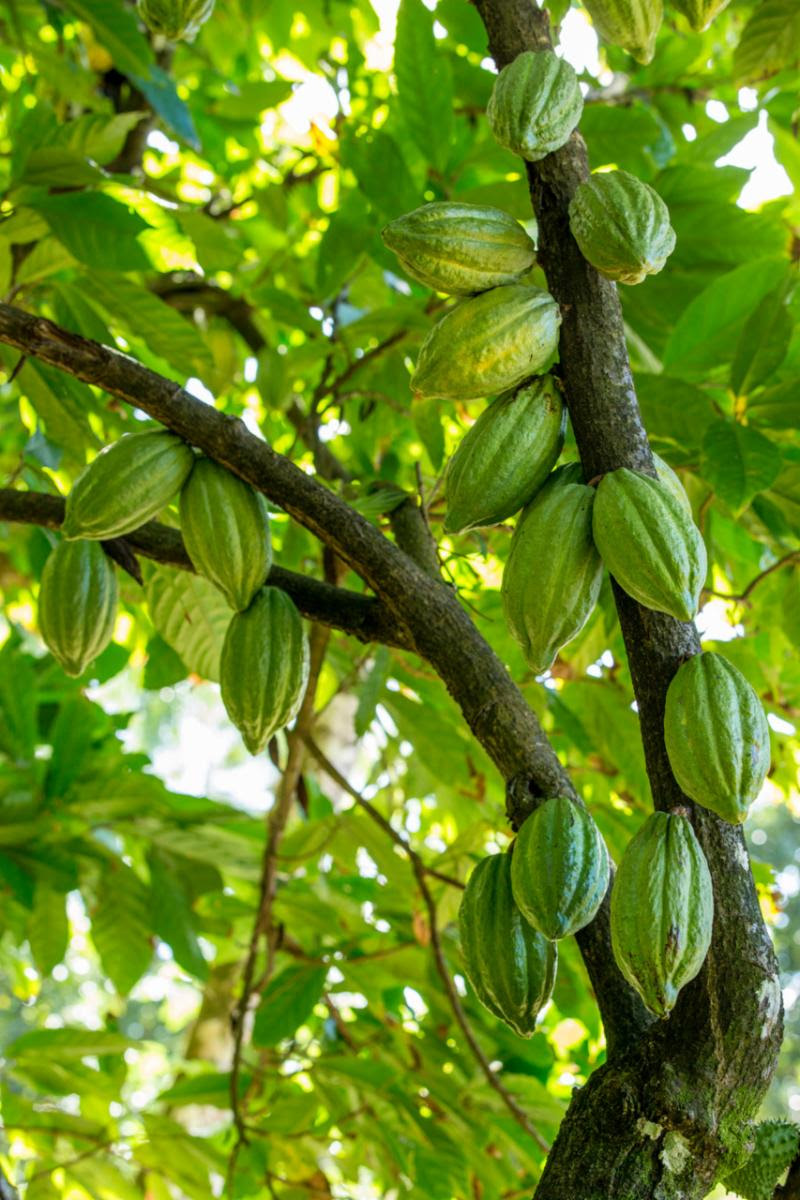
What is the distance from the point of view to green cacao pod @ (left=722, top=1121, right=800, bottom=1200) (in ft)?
3.20

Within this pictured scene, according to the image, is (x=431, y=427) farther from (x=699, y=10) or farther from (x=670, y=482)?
(x=670, y=482)

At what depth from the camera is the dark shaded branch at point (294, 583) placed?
1.32 meters

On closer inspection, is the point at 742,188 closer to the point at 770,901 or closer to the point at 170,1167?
the point at 770,901

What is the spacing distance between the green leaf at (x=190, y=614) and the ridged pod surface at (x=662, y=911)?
1.12 metres

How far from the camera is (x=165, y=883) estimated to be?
2469 millimetres

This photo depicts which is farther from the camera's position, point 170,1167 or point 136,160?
point 136,160

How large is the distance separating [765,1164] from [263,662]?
747mm

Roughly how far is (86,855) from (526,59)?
179 centimetres

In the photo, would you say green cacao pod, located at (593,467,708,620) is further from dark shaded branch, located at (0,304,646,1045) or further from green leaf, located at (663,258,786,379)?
green leaf, located at (663,258,786,379)

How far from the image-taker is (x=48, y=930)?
2.51m

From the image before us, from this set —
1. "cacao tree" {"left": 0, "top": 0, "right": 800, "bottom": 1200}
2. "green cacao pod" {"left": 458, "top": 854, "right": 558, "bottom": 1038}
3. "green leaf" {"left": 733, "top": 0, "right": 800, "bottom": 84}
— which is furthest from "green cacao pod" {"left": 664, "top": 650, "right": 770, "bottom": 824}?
"green leaf" {"left": 733, "top": 0, "right": 800, "bottom": 84}

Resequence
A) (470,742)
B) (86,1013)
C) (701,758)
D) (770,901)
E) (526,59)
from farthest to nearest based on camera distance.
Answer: (86,1013), (770,901), (470,742), (526,59), (701,758)

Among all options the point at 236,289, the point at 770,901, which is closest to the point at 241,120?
the point at 236,289

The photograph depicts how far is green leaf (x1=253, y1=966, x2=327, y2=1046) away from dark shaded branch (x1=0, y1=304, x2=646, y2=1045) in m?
1.37
